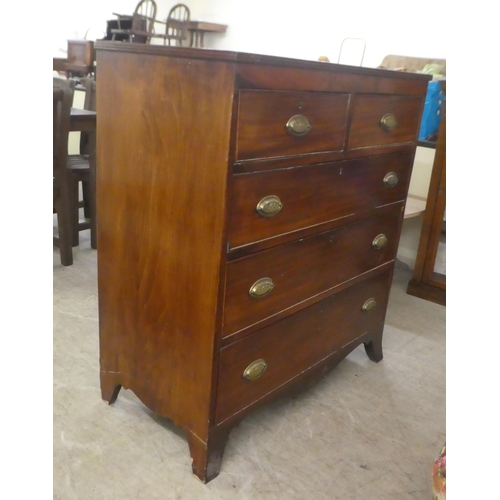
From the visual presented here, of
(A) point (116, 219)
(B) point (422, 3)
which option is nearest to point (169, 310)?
(A) point (116, 219)

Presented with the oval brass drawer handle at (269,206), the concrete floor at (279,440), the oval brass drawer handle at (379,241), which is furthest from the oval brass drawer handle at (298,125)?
the concrete floor at (279,440)

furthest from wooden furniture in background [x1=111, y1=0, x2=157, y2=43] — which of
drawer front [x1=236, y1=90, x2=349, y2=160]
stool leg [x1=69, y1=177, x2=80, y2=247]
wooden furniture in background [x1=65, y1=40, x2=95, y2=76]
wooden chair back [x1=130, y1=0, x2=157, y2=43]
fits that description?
drawer front [x1=236, y1=90, x2=349, y2=160]

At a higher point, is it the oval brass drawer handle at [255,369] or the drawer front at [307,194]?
the drawer front at [307,194]

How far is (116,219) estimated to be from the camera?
1.32 m

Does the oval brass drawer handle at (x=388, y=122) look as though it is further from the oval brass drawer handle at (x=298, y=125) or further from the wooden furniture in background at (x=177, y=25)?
the wooden furniture in background at (x=177, y=25)

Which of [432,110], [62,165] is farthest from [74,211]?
[432,110]

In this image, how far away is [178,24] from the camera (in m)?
6.83

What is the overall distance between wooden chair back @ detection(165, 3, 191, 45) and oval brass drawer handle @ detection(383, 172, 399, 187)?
5907 millimetres

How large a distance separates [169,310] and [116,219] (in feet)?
0.93

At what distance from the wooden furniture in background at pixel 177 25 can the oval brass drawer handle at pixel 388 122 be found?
5.93 meters

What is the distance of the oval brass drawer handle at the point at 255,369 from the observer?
4.25ft

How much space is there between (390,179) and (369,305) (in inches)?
17.6

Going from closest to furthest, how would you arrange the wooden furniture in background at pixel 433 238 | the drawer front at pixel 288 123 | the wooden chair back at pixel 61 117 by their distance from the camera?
the drawer front at pixel 288 123, the wooden chair back at pixel 61 117, the wooden furniture in background at pixel 433 238

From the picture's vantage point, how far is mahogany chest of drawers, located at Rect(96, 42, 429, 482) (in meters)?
1.06
